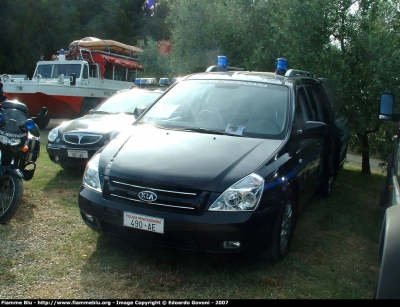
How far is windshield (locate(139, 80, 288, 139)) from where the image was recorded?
14.5 feet

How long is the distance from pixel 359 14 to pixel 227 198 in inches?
245

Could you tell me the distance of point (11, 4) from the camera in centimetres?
2778

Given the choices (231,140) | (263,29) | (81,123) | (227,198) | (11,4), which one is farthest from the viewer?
(11,4)

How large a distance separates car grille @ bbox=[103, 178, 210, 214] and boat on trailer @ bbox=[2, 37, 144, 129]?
10.0m

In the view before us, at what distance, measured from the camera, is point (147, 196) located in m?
3.58

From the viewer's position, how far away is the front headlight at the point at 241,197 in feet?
11.4

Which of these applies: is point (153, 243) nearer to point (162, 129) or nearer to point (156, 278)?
point (156, 278)

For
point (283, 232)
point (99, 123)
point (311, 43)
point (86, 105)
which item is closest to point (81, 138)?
point (99, 123)

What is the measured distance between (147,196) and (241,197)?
0.74 meters

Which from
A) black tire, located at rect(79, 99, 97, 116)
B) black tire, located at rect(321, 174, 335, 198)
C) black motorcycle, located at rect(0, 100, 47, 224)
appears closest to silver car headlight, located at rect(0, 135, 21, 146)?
black motorcycle, located at rect(0, 100, 47, 224)

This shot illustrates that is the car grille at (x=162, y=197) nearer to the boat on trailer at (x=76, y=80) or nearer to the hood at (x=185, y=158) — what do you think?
the hood at (x=185, y=158)

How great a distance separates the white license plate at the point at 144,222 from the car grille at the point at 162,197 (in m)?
0.09

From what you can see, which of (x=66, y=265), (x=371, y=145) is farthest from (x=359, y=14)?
(x=66, y=265)

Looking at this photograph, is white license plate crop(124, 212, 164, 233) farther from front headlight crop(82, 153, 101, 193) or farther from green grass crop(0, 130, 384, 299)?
front headlight crop(82, 153, 101, 193)
